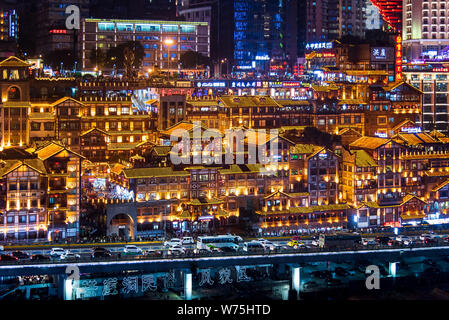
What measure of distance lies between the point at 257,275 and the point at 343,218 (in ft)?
50.9

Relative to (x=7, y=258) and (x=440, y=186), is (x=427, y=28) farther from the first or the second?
(x=7, y=258)

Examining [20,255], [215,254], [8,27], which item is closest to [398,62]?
[8,27]

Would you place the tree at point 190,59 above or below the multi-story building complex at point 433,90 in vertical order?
above

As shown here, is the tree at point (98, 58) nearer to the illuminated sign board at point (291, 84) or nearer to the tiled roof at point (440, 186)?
the illuminated sign board at point (291, 84)

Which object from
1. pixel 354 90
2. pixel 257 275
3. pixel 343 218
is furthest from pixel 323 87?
pixel 257 275

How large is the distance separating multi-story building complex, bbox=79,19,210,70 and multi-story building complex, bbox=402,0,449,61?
30016mm

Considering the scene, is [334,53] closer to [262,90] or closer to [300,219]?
[262,90]

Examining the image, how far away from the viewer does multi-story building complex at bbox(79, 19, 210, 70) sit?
110 m

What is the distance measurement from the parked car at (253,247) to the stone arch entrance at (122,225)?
34.9ft

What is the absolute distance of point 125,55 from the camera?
10088 cm

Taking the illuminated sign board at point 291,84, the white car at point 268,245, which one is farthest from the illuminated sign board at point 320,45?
the white car at point 268,245

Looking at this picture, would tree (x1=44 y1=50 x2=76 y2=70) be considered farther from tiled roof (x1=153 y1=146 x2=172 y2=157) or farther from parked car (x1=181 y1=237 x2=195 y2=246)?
parked car (x1=181 y1=237 x2=195 y2=246)

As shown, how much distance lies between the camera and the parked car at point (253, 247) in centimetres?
6147

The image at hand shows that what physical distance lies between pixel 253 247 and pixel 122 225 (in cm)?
1250
